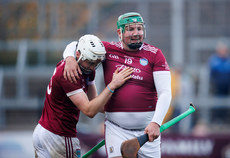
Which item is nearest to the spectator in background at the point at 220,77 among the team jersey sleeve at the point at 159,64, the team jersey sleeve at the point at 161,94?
the team jersey sleeve at the point at 159,64

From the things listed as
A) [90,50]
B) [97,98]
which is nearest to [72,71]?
[90,50]

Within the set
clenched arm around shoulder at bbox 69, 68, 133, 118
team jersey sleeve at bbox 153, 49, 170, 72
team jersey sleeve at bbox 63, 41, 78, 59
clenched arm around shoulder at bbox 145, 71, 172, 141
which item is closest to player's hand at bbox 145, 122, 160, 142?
clenched arm around shoulder at bbox 145, 71, 172, 141

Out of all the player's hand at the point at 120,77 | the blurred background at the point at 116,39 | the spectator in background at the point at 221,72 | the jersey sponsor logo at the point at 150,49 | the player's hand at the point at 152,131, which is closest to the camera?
the player's hand at the point at 152,131

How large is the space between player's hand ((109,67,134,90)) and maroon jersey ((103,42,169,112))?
0.29 ft

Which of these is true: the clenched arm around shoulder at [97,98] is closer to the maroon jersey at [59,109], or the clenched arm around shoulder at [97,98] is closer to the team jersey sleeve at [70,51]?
the maroon jersey at [59,109]

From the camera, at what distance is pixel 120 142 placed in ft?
16.0

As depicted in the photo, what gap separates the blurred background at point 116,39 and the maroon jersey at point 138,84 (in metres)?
3.97

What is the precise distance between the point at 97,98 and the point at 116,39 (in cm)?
601

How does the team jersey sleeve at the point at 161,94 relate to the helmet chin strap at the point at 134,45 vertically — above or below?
below

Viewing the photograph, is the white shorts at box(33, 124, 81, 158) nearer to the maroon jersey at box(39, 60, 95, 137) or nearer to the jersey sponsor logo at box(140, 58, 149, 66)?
the maroon jersey at box(39, 60, 95, 137)

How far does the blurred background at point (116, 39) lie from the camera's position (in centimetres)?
899

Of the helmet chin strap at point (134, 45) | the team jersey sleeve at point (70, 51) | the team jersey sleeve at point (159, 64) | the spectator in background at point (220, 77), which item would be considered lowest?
the spectator in background at point (220, 77)

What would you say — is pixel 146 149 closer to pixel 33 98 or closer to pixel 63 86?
pixel 63 86

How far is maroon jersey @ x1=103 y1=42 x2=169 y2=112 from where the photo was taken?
4883 mm
